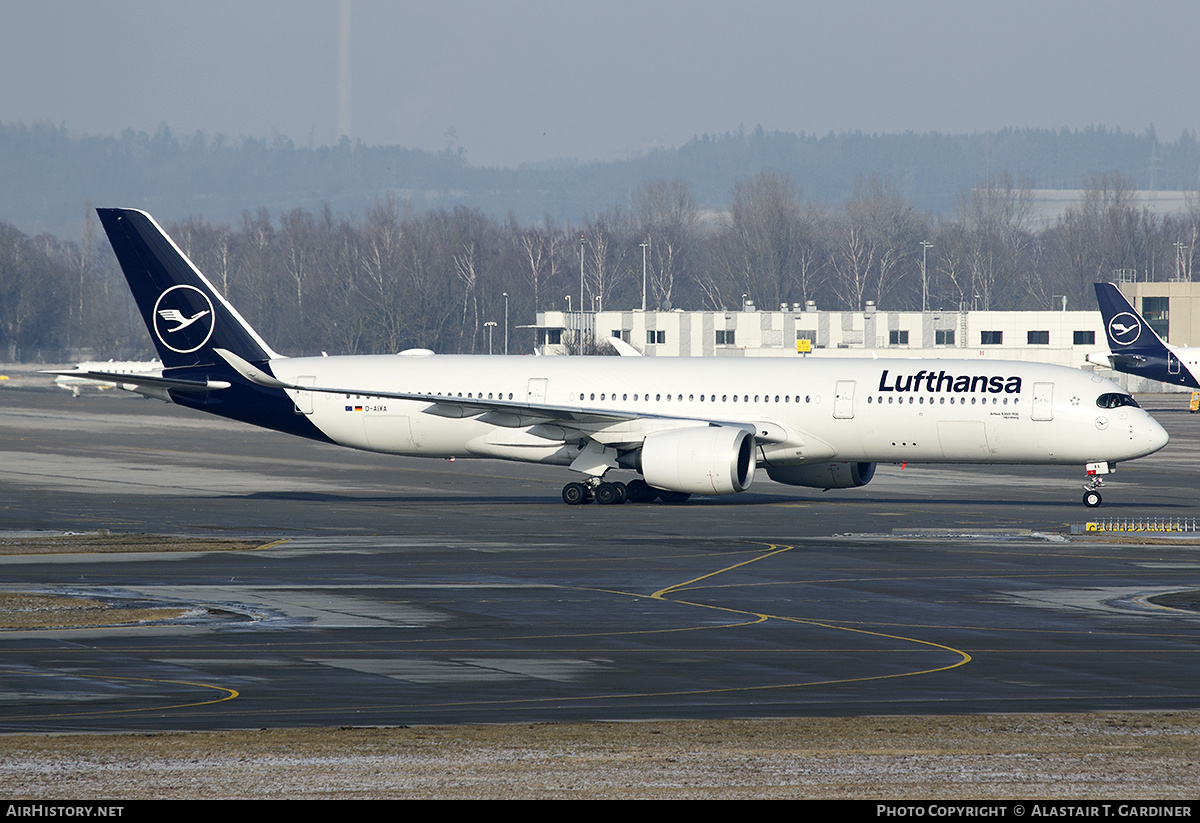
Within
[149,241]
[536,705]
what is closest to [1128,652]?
[536,705]

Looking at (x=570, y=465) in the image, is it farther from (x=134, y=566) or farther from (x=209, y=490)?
(x=134, y=566)

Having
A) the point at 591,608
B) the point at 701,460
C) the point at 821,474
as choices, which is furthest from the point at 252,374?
the point at 591,608

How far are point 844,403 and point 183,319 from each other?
2031 centimetres

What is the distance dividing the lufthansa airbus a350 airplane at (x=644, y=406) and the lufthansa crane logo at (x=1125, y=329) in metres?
61.6

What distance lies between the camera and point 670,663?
789 inches

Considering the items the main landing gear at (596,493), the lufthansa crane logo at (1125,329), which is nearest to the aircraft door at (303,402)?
Result: the main landing gear at (596,493)

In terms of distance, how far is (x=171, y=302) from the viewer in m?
47.4

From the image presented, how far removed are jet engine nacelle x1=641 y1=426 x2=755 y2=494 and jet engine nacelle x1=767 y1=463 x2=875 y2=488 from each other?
10.1 feet

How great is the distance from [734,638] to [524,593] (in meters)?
5.60

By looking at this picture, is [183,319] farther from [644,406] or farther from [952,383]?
[952,383]

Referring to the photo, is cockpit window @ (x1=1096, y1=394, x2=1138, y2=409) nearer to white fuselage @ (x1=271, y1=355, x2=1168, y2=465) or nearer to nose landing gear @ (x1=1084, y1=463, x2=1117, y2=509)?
white fuselage @ (x1=271, y1=355, x2=1168, y2=465)

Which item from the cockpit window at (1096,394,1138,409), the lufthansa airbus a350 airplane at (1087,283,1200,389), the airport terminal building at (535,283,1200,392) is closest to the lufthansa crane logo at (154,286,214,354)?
the cockpit window at (1096,394,1138,409)

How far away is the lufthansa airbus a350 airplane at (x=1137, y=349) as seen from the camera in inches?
3947

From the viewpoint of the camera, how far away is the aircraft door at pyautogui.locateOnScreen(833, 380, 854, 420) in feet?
140
